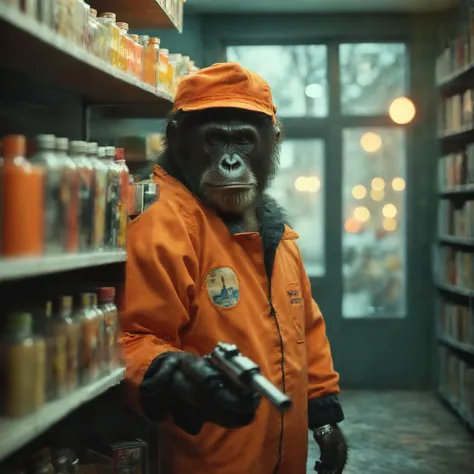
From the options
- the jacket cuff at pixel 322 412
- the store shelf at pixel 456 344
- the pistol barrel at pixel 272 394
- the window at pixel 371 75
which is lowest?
the store shelf at pixel 456 344

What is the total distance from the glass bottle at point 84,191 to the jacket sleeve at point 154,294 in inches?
11.9

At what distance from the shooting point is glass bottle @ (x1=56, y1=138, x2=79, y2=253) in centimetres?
151

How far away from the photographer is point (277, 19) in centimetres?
665

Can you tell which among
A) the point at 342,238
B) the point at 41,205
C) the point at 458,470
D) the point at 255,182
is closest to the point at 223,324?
the point at 255,182

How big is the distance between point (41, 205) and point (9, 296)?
422mm

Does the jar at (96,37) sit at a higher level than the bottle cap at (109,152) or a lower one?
higher

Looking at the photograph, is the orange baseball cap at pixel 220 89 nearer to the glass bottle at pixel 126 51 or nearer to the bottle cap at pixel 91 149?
the glass bottle at pixel 126 51

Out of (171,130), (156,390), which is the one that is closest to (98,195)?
(156,390)

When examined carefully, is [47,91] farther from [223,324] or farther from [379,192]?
[379,192]

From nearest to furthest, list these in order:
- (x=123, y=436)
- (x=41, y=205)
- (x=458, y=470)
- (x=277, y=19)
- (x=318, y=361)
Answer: (x=41, y=205), (x=123, y=436), (x=318, y=361), (x=458, y=470), (x=277, y=19)

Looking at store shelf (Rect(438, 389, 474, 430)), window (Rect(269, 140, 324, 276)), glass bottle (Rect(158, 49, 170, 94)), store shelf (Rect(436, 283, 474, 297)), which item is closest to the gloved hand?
glass bottle (Rect(158, 49, 170, 94))

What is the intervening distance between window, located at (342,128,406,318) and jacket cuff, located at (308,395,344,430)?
435 cm

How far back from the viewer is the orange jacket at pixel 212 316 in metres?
1.97

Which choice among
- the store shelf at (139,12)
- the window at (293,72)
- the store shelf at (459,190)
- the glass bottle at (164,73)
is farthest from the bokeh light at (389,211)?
the glass bottle at (164,73)
